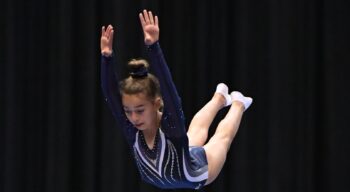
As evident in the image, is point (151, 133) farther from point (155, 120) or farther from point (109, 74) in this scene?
point (109, 74)

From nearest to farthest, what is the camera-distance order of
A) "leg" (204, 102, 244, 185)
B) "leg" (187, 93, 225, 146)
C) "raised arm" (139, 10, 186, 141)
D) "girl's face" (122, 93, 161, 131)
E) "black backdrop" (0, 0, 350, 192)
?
"raised arm" (139, 10, 186, 141)
"girl's face" (122, 93, 161, 131)
"leg" (204, 102, 244, 185)
"leg" (187, 93, 225, 146)
"black backdrop" (0, 0, 350, 192)

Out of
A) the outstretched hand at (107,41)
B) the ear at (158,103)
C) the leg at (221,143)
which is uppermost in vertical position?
the outstretched hand at (107,41)

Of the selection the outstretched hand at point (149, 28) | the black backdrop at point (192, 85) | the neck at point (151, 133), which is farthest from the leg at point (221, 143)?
the outstretched hand at point (149, 28)

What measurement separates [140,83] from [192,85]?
185 centimetres

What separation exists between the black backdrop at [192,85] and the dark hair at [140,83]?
172 cm

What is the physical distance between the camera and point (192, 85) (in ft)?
16.0

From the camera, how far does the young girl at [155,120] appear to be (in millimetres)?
2907

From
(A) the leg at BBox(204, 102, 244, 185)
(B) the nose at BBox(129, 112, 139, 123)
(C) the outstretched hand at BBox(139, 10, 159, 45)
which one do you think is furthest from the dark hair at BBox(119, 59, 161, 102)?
(A) the leg at BBox(204, 102, 244, 185)

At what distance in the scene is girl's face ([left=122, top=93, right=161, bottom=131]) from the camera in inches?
119

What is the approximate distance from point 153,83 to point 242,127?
1753mm

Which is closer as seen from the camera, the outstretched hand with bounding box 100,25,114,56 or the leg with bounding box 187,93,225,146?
the outstretched hand with bounding box 100,25,114,56

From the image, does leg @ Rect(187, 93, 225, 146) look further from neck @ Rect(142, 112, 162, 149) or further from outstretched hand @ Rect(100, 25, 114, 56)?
outstretched hand @ Rect(100, 25, 114, 56)

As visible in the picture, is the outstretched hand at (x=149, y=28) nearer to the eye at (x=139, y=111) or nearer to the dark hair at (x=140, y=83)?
the dark hair at (x=140, y=83)

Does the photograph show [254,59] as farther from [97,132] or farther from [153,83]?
[153,83]
